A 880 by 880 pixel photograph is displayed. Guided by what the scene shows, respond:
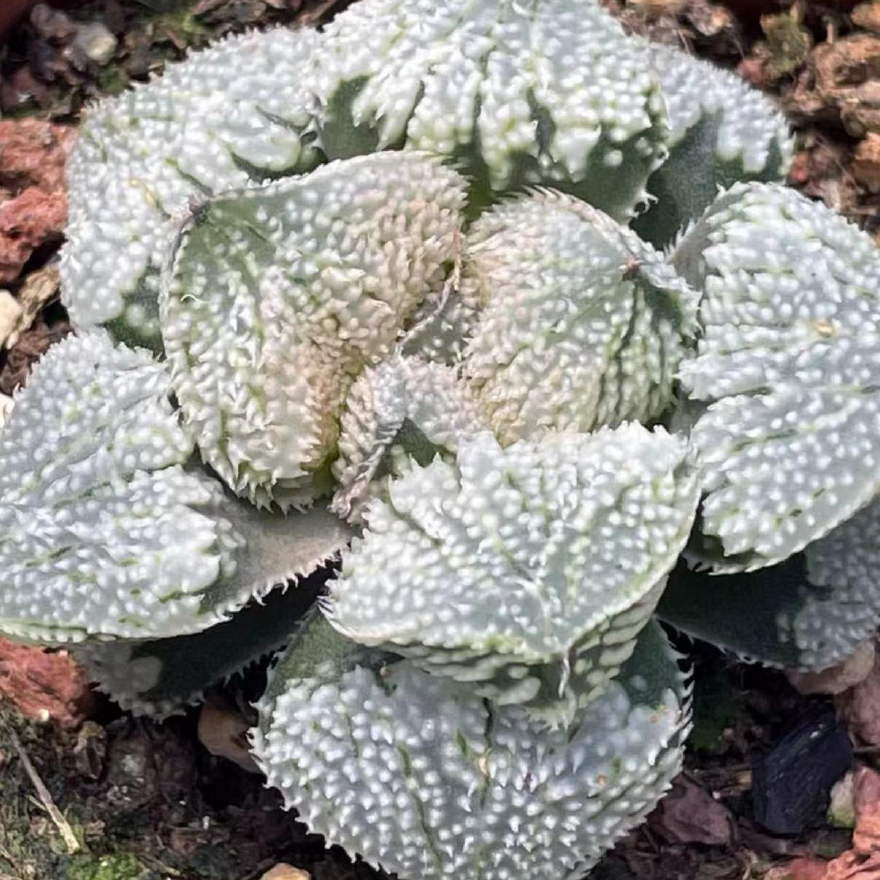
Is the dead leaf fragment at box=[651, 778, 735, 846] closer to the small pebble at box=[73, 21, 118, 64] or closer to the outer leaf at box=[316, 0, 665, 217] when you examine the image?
the outer leaf at box=[316, 0, 665, 217]

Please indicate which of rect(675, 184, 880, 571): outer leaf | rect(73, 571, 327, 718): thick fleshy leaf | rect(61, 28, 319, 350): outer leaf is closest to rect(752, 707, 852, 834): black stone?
rect(675, 184, 880, 571): outer leaf

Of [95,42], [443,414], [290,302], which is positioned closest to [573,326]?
[443,414]

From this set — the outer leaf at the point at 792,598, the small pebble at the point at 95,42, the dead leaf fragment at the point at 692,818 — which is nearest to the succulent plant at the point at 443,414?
the outer leaf at the point at 792,598

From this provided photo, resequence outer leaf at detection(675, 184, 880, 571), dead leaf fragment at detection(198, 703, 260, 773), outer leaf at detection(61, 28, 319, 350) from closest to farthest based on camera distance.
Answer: outer leaf at detection(675, 184, 880, 571)
outer leaf at detection(61, 28, 319, 350)
dead leaf fragment at detection(198, 703, 260, 773)

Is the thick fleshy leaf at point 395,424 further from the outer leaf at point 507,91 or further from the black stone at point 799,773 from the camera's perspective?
the black stone at point 799,773

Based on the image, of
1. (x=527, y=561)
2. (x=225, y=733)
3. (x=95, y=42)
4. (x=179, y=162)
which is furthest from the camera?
(x=95, y=42)

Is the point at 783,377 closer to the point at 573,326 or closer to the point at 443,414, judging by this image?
the point at 573,326

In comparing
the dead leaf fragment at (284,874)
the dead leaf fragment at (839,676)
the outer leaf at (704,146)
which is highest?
the outer leaf at (704,146)
